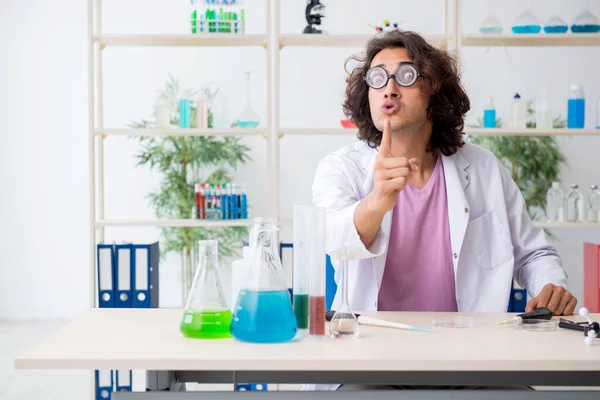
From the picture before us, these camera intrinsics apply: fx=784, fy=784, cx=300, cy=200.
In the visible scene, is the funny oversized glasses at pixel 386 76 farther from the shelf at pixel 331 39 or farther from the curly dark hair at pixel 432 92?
the shelf at pixel 331 39

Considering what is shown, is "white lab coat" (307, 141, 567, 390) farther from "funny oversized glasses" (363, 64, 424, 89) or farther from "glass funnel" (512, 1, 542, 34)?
"glass funnel" (512, 1, 542, 34)

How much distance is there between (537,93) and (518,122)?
1706mm

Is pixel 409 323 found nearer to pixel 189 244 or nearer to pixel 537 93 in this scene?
pixel 189 244

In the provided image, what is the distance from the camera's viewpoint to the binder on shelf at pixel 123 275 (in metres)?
2.85

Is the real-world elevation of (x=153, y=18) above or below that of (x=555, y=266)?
above

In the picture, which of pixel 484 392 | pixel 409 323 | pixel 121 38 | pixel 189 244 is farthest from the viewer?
pixel 189 244

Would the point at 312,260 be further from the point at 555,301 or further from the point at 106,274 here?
the point at 106,274

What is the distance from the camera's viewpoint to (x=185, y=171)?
5.16m

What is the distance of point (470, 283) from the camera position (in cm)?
202

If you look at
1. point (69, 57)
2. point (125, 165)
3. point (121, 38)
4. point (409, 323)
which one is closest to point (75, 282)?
point (125, 165)

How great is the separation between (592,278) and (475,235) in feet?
1.25

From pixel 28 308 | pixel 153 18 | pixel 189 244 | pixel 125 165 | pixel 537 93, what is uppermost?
pixel 153 18

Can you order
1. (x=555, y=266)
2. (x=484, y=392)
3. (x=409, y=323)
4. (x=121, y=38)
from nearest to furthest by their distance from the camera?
1. (x=484, y=392)
2. (x=409, y=323)
3. (x=555, y=266)
4. (x=121, y=38)

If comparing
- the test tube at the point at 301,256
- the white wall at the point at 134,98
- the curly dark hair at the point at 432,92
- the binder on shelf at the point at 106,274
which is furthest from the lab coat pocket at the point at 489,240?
the white wall at the point at 134,98
